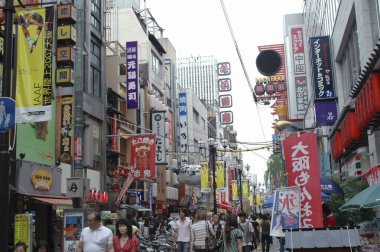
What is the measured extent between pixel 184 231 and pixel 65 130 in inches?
493

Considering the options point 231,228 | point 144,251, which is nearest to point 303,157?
point 231,228

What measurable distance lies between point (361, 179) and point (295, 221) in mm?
4935

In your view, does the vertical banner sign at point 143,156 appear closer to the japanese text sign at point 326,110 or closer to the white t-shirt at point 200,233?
the japanese text sign at point 326,110

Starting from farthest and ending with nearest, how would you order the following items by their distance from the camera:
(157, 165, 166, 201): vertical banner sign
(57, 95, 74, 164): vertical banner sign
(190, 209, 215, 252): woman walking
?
(157, 165, 166, 201): vertical banner sign → (57, 95, 74, 164): vertical banner sign → (190, 209, 215, 252): woman walking

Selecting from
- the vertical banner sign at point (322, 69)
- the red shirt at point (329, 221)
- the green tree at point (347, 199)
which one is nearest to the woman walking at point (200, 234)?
the red shirt at point (329, 221)

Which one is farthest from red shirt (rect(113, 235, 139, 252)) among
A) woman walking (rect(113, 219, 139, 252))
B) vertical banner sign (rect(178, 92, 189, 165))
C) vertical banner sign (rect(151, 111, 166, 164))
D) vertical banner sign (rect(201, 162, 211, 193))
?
vertical banner sign (rect(178, 92, 189, 165))

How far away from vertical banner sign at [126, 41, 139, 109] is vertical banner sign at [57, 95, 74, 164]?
9.69 meters

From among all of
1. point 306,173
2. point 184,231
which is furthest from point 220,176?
point 184,231

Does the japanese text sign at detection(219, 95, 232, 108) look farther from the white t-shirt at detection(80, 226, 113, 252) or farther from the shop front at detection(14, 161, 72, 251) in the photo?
the white t-shirt at detection(80, 226, 113, 252)

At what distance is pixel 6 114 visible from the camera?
792cm

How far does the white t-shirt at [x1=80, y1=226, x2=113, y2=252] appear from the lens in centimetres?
781

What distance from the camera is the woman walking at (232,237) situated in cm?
1010

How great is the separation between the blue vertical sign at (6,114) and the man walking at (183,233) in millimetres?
5978

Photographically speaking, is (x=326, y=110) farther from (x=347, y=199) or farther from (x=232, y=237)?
(x=232, y=237)
